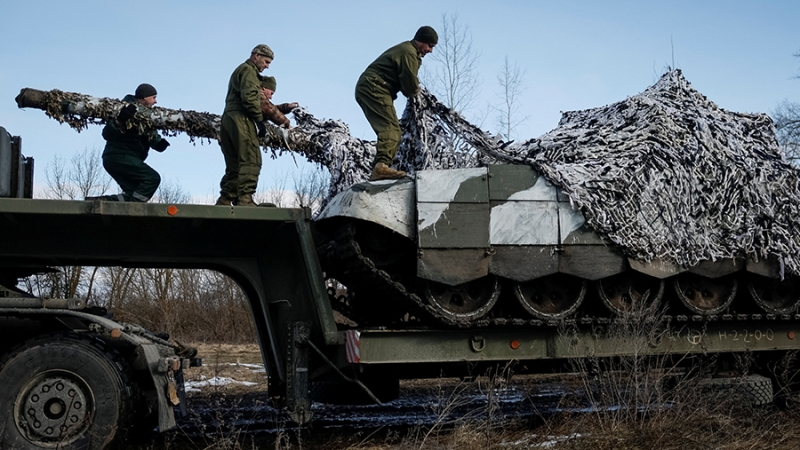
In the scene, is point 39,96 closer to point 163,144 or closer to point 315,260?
point 163,144

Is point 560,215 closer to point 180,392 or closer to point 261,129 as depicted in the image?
point 261,129

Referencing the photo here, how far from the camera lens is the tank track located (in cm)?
655

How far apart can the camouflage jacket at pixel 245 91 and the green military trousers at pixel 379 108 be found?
0.97 metres

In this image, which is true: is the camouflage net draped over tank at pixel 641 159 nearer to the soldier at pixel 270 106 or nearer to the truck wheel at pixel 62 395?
the soldier at pixel 270 106

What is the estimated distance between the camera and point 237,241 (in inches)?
277

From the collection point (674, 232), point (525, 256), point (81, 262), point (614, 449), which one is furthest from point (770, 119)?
point (81, 262)

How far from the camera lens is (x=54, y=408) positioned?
585 cm

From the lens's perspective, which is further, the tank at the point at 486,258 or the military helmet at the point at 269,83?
the military helmet at the point at 269,83

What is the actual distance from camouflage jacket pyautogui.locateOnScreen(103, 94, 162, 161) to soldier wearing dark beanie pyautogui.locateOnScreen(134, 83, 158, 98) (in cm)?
12

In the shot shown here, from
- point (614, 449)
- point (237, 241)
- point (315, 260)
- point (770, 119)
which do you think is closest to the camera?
point (614, 449)

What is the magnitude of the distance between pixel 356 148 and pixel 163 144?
1832mm

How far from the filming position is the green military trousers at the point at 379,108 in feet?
24.4

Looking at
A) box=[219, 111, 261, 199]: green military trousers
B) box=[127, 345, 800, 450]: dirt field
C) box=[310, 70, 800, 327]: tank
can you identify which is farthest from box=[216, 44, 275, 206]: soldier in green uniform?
box=[127, 345, 800, 450]: dirt field

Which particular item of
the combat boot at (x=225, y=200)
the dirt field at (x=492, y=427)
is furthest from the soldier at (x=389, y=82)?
the dirt field at (x=492, y=427)
